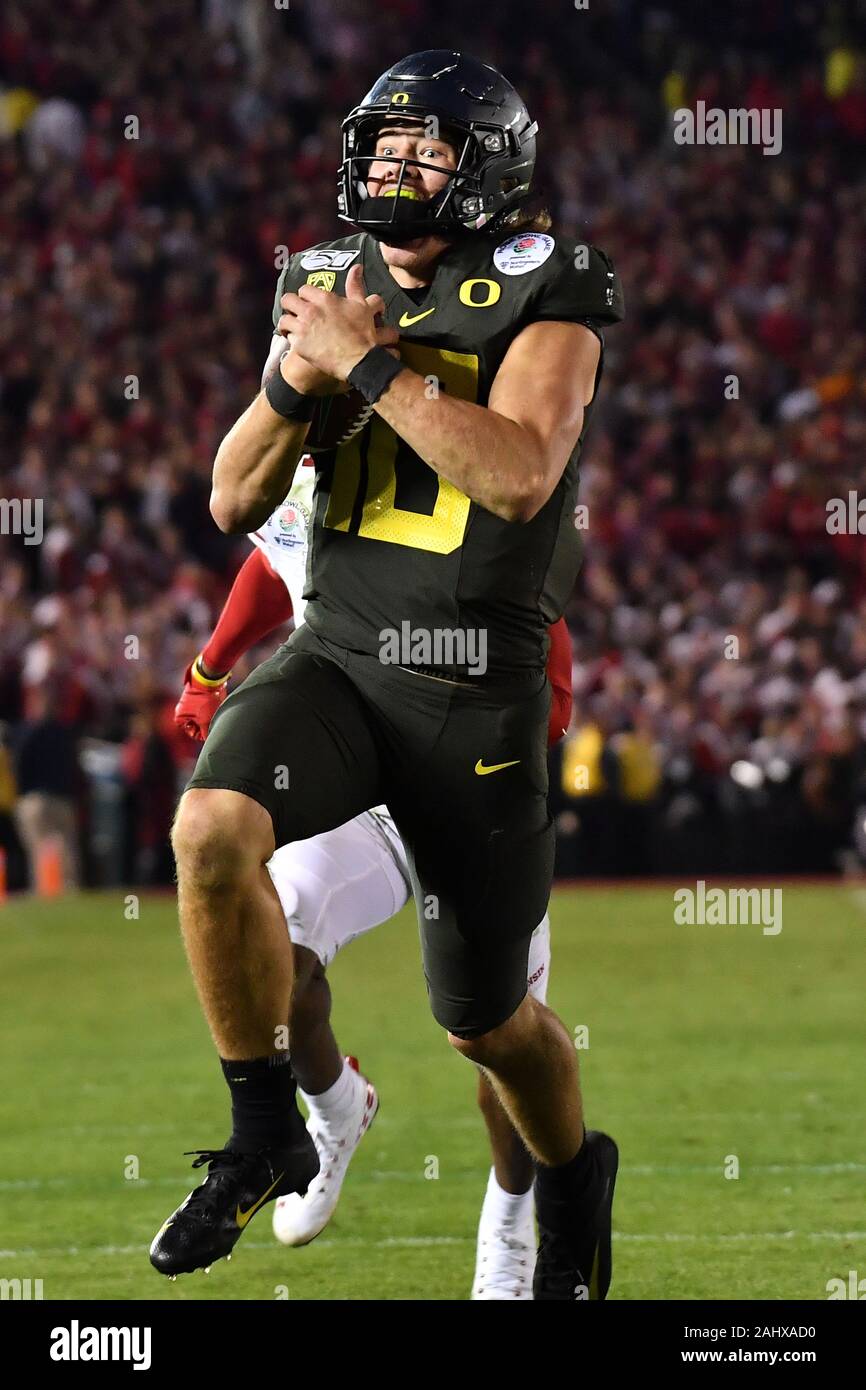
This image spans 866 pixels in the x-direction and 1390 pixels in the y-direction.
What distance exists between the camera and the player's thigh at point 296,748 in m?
3.74

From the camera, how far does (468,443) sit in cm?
377

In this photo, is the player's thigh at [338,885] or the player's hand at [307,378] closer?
the player's hand at [307,378]

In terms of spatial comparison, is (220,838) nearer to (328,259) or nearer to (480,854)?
(480,854)

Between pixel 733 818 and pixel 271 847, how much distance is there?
11194 millimetres

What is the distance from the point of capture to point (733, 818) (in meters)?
14.6

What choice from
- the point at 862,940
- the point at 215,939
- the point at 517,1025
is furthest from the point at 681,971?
the point at 215,939

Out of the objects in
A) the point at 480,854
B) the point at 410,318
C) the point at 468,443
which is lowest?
the point at 480,854

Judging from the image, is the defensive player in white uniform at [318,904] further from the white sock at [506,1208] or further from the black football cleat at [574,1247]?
the black football cleat at [574,1247]

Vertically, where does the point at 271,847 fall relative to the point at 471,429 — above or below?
below

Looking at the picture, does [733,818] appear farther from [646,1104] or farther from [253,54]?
[253,54]

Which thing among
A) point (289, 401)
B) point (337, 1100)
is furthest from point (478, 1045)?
point (289, 401)

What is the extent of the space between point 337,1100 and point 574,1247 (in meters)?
1.01

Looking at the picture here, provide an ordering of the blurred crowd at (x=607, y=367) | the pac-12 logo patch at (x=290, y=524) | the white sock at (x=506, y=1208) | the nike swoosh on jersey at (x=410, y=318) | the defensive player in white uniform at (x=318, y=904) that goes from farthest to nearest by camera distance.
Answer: the blurred crowd at (x=607, y=367) → the pac-12 logo patch at (x=290, y=524) → the defensive player in white uniform at (x=318, y=904) → the white sock at (x=506, y=1208) → the nike swoosh on jersey at (x=410, y=318)

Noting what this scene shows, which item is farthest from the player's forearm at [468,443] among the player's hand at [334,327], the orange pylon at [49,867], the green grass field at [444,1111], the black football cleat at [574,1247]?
the orange pylon at [49,867]
